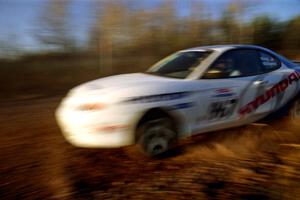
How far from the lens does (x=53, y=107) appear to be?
29.6ft

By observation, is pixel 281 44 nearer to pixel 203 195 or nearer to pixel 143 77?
pixel 143 77

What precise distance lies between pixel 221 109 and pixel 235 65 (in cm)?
80

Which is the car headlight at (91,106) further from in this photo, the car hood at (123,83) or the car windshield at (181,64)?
the car windshield at (181,64)

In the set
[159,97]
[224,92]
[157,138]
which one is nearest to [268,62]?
[224,92]

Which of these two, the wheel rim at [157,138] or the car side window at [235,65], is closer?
the wheel rim at [157,138]

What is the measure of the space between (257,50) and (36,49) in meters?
6.22

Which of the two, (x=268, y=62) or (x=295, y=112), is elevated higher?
(x=268, y=62)

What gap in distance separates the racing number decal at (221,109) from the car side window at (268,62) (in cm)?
101

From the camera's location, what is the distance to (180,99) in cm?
525

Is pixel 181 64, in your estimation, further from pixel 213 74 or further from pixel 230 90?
pixel 230 90

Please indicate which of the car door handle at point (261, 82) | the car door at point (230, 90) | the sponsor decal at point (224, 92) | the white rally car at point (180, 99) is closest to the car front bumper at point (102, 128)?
the white rally car at point (180, 99)

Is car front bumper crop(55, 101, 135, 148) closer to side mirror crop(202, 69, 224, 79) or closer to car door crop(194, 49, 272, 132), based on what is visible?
car door crop(194, 49, 272, 132)

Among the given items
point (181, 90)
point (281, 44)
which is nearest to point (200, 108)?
point (181, 90)

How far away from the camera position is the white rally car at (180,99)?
493 cm
